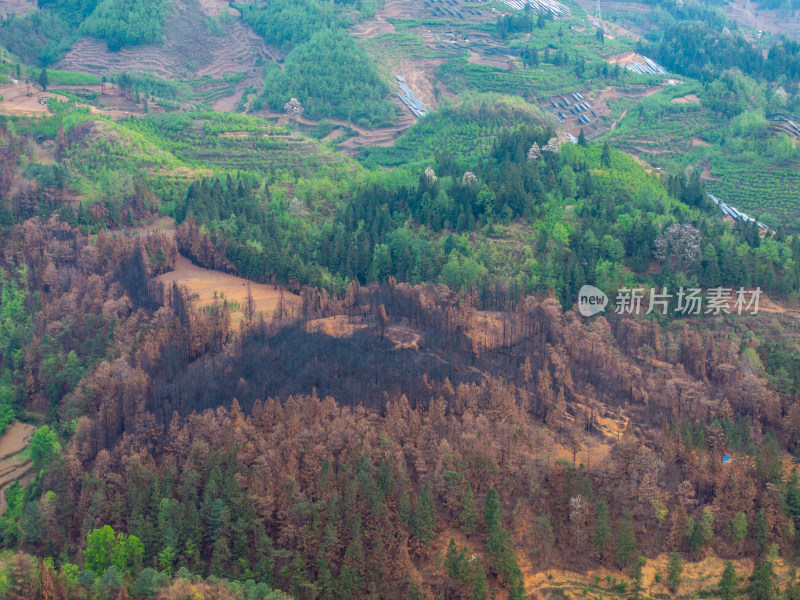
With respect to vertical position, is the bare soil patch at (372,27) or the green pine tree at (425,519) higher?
the bare soil patch at (372,27)

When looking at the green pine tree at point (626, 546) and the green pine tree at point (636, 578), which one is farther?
the green pine tree at point (626, 546)

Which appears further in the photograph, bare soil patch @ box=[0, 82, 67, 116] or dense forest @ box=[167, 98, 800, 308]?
bare soil patch @ box=[0, 82, 67, 116]

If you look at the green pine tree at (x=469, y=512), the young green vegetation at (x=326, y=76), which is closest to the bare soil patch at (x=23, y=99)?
the young green vegetation at (x=326, y=76)

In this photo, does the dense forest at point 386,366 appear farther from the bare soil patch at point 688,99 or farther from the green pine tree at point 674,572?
the bare soil patch at point 688,99

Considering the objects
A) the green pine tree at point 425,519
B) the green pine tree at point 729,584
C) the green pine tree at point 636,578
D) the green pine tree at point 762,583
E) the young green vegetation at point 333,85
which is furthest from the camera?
the young green vegetation at point 333,85

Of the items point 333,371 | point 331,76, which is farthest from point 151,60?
point 333,371

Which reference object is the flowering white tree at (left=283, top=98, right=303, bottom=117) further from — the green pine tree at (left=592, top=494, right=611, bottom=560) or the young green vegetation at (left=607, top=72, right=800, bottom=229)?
the green pine tree at (left=592, top=494, right=611, bottom=560)

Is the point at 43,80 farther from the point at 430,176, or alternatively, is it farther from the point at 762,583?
the point at 762,583

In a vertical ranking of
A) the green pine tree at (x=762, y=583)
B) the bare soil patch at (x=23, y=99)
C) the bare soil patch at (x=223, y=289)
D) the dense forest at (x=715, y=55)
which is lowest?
the green pine tree at (x=762, y=583)

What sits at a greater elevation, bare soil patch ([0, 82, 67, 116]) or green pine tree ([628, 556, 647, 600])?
bare soil patch ([0, 82, 67, 116])

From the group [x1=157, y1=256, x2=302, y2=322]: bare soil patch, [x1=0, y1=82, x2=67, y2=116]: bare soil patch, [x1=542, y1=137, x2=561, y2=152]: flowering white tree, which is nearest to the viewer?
[x1=157, y1=256, x2=302, y2=322]: bare soil patch

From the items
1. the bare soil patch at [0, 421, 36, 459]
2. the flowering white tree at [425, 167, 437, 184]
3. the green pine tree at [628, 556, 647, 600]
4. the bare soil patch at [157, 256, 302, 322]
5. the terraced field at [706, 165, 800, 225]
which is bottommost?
the bare soil patch at [0, 421, 36, 459]

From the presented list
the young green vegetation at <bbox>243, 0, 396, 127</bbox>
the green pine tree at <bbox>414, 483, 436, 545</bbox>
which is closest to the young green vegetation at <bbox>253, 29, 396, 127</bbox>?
the young green vegetation at <bbox>243, 0, 396, 127</bbox>
